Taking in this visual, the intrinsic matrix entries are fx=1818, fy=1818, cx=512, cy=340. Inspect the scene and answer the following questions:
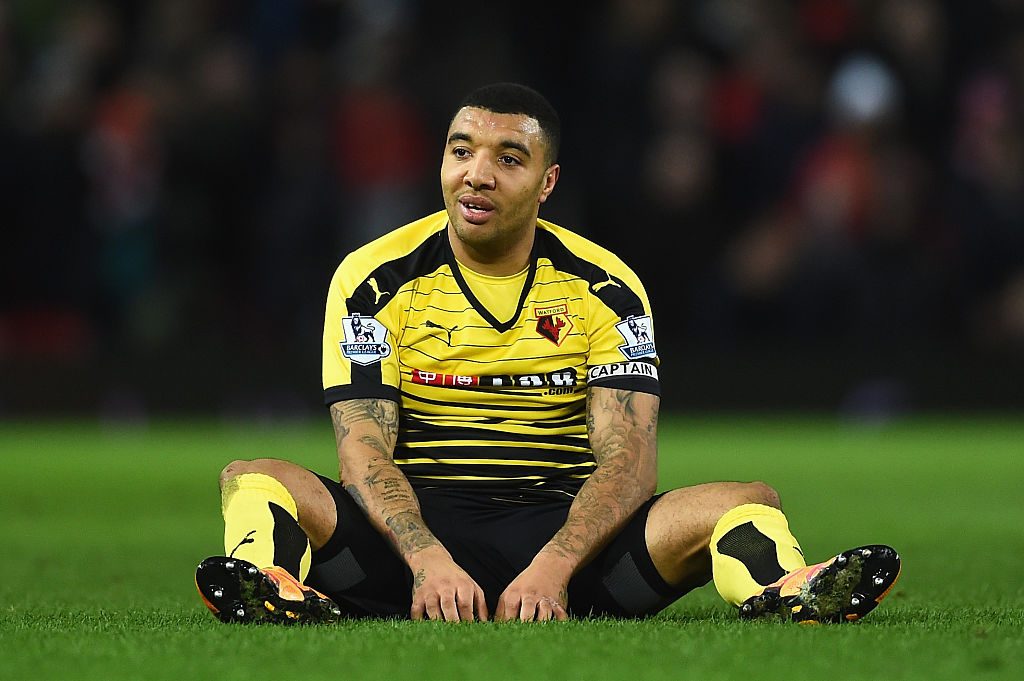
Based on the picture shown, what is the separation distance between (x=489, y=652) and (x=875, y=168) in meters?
11.8

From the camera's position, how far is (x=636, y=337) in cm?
507

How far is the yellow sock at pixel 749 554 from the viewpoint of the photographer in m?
4.56

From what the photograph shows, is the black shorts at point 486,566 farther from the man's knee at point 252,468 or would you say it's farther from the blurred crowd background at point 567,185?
the blurred crowd background at point 567,185

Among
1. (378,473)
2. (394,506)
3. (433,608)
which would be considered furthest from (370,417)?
(433,608)

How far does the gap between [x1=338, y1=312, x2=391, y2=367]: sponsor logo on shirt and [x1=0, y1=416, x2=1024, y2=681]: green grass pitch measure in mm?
823

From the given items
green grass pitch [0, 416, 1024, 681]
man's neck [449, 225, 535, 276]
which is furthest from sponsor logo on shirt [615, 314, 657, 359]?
green grass pitch [0, 416, 1024, 681]

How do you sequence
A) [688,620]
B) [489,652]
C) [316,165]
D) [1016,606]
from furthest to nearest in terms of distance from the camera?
[316,165] < [1016,606] < [688,620] < [489,652]

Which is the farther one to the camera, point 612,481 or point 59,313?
point 59,313

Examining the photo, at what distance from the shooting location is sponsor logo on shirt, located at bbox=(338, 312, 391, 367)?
16.4 ft

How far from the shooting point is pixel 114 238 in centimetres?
1482

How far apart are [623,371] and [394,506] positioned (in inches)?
30.0

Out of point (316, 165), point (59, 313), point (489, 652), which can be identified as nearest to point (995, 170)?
point (316, 165)

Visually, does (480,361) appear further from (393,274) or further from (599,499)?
(599,499)

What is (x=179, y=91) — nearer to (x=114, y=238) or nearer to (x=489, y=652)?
(x=114, y=238)
